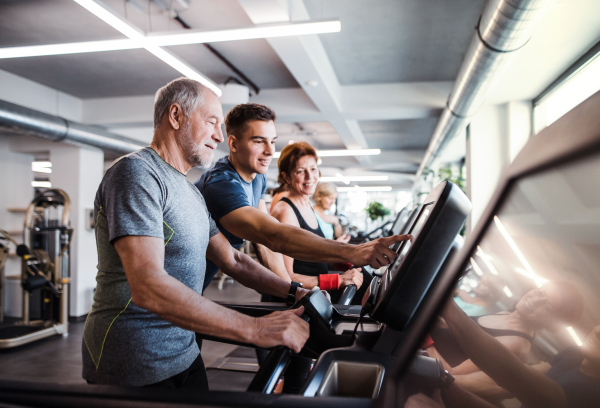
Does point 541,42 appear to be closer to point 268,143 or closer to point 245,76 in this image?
point 268,143

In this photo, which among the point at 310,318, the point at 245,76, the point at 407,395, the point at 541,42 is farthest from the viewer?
the point at 245,76

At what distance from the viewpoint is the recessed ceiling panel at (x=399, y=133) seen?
7.97m

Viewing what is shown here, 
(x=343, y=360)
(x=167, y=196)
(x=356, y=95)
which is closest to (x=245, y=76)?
(x=356, y=95)

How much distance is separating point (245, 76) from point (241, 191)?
4.26 meters

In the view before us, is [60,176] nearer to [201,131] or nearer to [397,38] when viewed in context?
[397,38]

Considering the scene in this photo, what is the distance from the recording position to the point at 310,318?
0.83 m

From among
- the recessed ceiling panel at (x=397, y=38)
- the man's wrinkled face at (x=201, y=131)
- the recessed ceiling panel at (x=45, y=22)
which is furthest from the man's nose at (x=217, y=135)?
the recessed ceiling panel at (x=45, y=22)

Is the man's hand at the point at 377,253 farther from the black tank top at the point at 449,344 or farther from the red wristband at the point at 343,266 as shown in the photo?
the red wristband at the point at 343,266

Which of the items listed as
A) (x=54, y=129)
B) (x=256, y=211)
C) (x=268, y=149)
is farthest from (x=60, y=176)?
(x=256, y=211)

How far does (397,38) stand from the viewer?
13.9 feet

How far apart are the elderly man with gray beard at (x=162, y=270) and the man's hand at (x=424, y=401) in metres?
0.31

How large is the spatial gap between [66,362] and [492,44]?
4.65m

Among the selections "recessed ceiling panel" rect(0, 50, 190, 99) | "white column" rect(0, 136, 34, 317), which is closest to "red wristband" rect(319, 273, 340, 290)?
"recessed ceiling panel" rect(0, 50, 190, 99)

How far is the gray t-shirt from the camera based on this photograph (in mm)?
884
